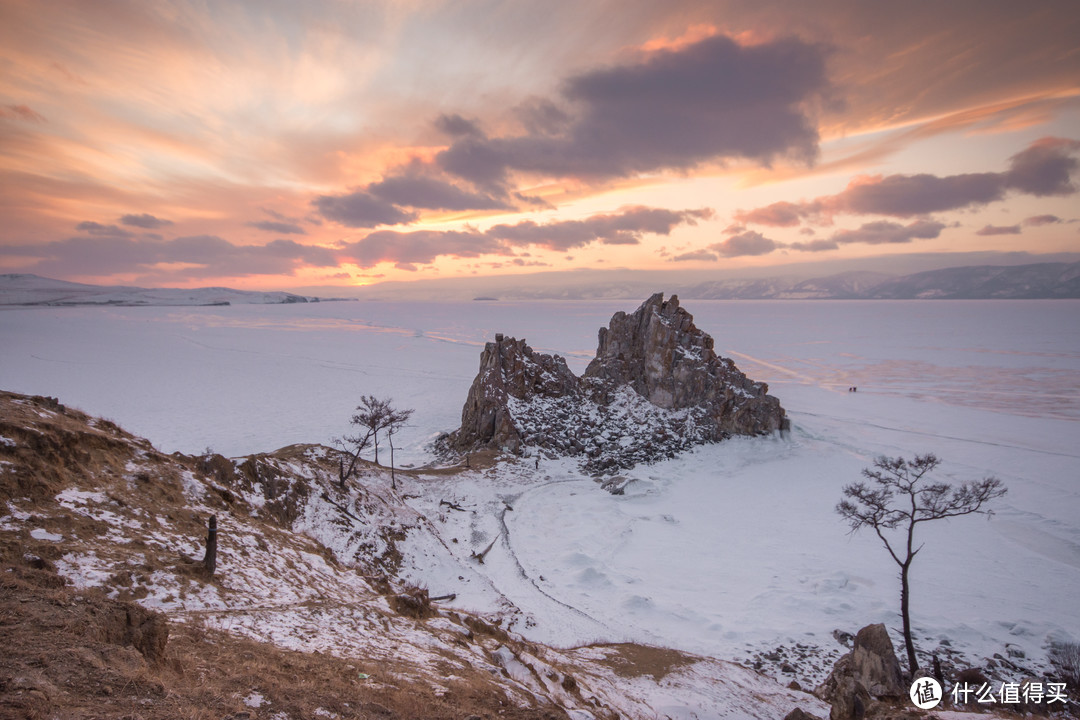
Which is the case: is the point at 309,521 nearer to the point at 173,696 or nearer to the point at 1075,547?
the point at 173,696

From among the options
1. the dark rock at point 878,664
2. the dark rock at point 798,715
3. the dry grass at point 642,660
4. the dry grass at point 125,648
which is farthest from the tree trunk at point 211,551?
the dark rock at point 878,664

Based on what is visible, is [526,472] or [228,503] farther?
[526,472]

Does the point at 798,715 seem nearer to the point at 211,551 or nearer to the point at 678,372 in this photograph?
the point at 211,551

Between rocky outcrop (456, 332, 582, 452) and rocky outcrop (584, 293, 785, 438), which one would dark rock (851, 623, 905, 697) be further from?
rocky outcrop (456, 332, 582, 452)

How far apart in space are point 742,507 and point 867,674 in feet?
64.6

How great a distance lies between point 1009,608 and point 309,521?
35.7 m

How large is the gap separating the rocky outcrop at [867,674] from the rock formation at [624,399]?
2620 cm

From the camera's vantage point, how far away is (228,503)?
835 inches

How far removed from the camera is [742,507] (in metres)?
37.1

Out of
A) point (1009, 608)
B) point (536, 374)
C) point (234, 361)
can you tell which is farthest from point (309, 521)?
point (234, 361)

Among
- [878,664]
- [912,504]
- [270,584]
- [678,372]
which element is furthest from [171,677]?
[678,372]

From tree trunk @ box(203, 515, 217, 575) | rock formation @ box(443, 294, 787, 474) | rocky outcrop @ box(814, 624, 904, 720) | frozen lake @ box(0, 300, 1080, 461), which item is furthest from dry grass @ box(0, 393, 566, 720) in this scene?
frozen lake @ box(0, 300, 1080, 461)

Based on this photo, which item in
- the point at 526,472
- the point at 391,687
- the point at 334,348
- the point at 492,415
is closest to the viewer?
the point at 391,687

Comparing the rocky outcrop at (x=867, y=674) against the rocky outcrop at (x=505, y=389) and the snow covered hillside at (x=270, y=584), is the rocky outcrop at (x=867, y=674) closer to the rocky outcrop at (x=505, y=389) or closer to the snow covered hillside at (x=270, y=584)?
the snow covered hillside at (x=270, y=584)
